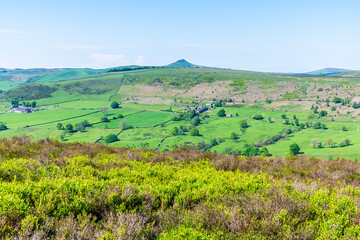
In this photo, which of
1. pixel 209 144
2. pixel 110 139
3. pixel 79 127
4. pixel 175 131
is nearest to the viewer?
pixel 110 139

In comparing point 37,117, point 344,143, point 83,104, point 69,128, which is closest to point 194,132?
point 69,128

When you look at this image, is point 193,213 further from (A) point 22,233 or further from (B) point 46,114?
(B) point 46,114

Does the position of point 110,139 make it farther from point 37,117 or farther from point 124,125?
point 37,117

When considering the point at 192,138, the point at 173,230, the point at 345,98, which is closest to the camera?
the point at 173,230

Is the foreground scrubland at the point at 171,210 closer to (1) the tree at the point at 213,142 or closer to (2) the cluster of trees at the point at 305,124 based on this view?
(1) the tree at the point at 213,142

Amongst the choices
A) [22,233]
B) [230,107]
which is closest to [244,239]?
[22,233]

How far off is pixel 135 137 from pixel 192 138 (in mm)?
32389

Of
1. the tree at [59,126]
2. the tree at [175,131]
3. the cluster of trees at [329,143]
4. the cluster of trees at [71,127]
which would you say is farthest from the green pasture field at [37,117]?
the cluster of trees at [329,143]

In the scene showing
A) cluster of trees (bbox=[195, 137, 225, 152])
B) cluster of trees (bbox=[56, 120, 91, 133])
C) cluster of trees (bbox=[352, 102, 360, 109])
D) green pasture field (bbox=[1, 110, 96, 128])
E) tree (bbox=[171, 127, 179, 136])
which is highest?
cluster of trees (bbox=[352, 102, 360, 109])

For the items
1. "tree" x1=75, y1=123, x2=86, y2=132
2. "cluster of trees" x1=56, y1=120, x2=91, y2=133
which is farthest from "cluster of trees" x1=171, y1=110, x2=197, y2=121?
"cluster of trees" x1=56, y1=120, x2=91, y2=133

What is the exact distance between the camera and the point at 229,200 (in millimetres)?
6055

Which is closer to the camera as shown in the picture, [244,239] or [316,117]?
[244,239]

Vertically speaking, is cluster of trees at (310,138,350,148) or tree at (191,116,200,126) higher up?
tree at (191,116,200,126)

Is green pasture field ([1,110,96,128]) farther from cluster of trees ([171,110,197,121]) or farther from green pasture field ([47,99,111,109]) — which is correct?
cluster of trees ([171,110,197,121])
